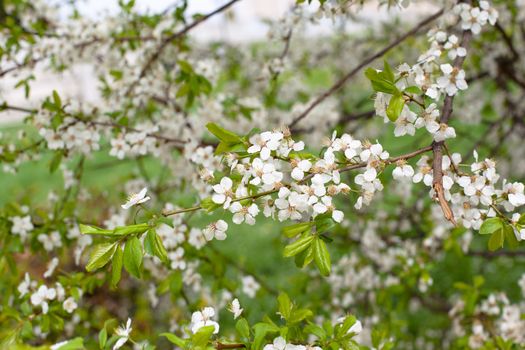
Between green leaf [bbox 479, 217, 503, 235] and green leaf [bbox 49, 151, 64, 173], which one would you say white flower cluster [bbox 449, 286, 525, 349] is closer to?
green leaf [bbox 479, 217, 503, 235]

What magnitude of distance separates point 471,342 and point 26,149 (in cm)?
199

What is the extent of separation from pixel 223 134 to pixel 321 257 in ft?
1.31

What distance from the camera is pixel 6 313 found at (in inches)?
77.1

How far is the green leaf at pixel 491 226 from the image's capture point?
1.39m

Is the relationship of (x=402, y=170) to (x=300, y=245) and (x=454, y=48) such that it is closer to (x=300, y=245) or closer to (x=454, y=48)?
(x=300, y=245)

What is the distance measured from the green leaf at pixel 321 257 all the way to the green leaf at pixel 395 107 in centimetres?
35

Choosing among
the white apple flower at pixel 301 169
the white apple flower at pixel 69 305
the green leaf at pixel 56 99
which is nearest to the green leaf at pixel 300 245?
the white apple flower at pixel 301 169

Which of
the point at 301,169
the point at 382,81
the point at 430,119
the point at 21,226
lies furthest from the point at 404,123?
the point at 21,226

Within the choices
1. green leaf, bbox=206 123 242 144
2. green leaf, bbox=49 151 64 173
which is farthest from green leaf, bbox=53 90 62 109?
green leaf, bbox=206 123 242 144

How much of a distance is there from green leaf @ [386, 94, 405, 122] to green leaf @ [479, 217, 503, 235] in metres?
0.34

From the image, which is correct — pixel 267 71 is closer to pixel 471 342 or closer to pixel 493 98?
pixel 471 342

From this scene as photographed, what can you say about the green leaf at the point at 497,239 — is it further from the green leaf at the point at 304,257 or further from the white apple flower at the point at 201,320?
the white apple flower at the point at 201,320

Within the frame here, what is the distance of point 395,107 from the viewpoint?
141 centimetres

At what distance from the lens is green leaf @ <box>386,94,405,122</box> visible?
1.41 m
